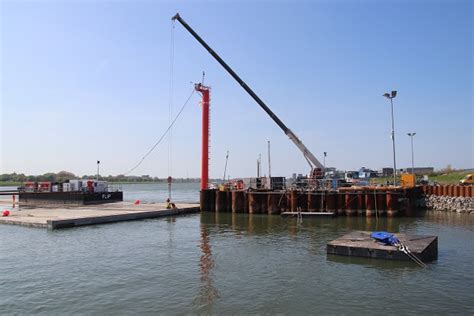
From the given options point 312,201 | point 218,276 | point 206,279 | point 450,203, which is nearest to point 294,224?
point 312,201

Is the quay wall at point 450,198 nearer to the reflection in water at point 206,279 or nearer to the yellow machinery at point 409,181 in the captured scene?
the yellow machinery at point 409,181

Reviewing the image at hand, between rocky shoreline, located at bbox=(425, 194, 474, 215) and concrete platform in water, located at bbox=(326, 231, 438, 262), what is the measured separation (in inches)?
889

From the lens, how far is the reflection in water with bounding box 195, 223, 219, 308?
1284cm

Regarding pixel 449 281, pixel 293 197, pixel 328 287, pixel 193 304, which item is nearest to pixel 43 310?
pixel 193 304

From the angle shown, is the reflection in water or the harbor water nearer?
the harbor water

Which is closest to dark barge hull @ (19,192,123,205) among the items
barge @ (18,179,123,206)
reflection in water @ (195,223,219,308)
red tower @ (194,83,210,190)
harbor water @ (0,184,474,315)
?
barge @ (18,179,123,206)

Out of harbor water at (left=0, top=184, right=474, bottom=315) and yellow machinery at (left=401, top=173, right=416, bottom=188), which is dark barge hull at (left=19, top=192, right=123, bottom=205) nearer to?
harbor water at (left=0, top=184, right=474, bottom=315)

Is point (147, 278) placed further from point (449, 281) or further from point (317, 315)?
point (449, 281)

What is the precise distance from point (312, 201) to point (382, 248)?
811 inches

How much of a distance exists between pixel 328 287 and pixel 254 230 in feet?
49.2

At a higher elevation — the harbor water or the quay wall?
the quay wall

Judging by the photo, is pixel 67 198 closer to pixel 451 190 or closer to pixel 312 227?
pixel 312 227

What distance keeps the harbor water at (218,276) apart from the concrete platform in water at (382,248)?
41 cm

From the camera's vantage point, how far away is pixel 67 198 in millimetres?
50094
